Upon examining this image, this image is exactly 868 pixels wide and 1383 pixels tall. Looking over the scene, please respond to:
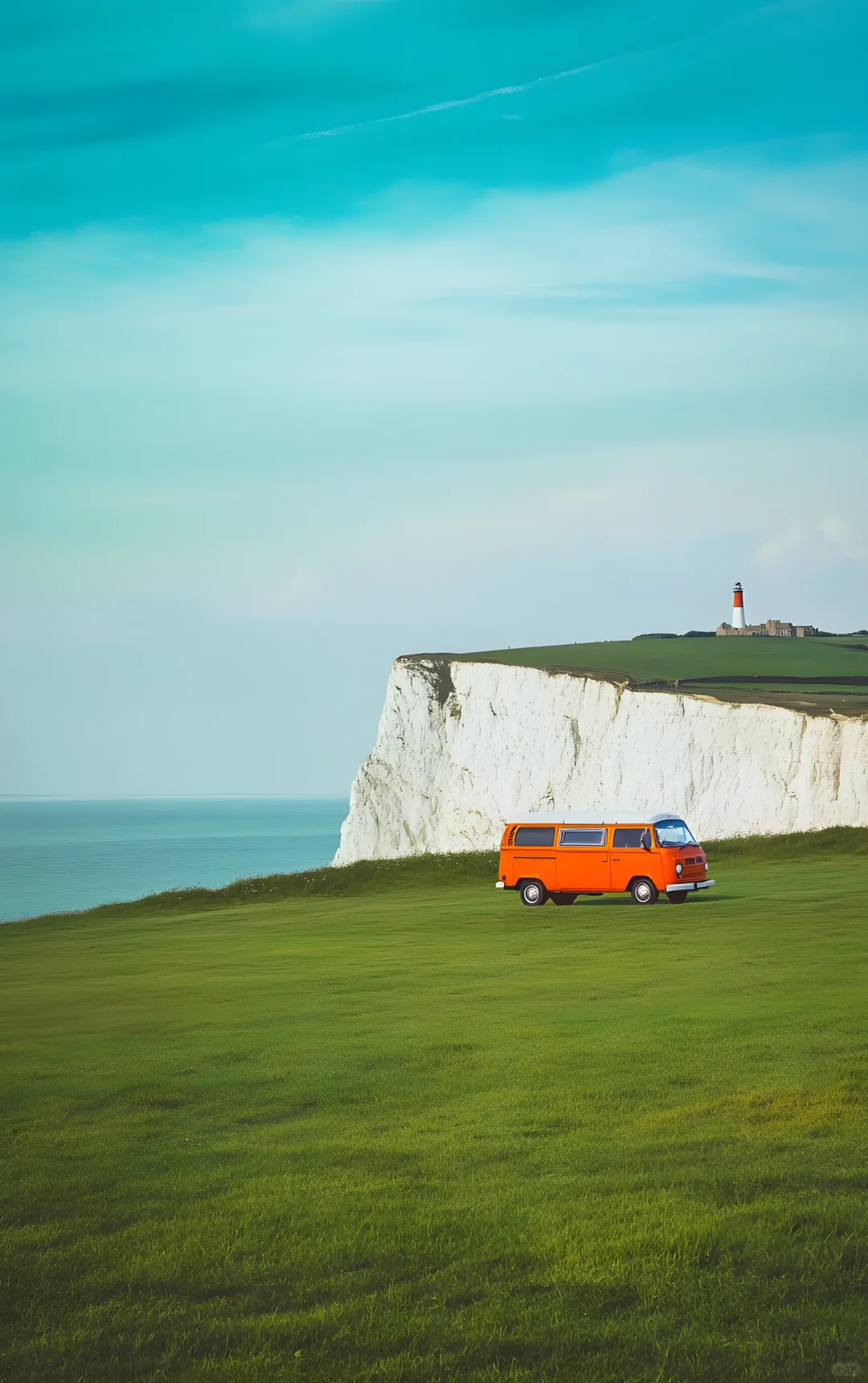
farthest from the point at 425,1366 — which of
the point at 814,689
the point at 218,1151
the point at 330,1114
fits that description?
the point at 814,689

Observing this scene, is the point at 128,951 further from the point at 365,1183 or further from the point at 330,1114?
the point at 365,1183

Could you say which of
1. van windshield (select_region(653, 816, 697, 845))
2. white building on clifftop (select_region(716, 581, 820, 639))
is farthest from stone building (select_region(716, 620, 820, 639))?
van windshield (select_region(653, 816, 697, 845))

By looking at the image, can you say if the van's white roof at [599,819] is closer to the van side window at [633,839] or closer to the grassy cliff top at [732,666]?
the van side window at [633,839]

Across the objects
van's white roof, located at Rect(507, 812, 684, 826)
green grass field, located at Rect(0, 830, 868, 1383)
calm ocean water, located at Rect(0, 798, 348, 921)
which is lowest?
calm ocean water, located at Rect(0, 798, 348, 921)

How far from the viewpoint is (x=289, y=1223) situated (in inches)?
335

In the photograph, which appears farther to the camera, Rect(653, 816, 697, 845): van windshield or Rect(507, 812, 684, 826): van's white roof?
Rect(507, 812, 684, 826): van's white roof

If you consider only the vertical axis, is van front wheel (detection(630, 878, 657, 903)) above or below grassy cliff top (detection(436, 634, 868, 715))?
below

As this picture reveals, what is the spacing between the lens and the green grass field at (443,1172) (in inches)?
262

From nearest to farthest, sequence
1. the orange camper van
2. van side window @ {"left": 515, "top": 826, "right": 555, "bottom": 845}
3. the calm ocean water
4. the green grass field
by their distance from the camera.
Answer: the green grass field, the orange camper van, van side window @ {"left": 515, "top": 826, "right": 555, "bottom": 845}, the calm ocean water

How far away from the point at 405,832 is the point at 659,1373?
8491 centimetres

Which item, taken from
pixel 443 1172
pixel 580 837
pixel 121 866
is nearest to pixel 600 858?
pixel 580 837

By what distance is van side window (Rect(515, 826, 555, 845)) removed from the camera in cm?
3231

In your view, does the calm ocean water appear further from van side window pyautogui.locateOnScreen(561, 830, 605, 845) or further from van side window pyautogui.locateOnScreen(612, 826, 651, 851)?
van side window pyautogui.locateOnScreen(612, 826, 651, 851)

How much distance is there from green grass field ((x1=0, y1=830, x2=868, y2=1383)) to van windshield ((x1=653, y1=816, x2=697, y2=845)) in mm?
9848
